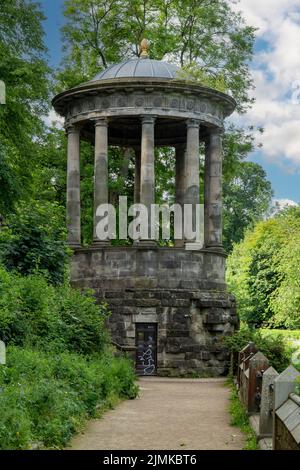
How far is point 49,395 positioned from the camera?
1301cm

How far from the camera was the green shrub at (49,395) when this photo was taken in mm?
11164

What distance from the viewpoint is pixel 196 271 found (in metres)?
31.2

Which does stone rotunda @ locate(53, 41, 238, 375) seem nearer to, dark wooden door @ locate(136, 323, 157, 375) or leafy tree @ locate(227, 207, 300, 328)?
dark wooden door @ locate(136, 323, 157, 375)

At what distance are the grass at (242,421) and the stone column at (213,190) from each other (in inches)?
547

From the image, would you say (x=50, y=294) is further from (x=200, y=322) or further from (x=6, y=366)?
(x=200, y=322)

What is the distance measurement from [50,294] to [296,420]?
1267 cm

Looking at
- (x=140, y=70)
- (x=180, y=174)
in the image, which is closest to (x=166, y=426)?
(x=140, y=70)

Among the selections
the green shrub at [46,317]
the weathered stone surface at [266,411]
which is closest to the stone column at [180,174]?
the green shrub at [46,317]

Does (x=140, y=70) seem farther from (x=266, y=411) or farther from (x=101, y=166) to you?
(x=266, y=411)

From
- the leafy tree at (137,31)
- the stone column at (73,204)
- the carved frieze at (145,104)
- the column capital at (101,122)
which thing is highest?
the leafy tree at (137,31)

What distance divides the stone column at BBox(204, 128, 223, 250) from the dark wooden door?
491 cm

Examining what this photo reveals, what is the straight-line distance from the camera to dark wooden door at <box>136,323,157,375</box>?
29266 mm

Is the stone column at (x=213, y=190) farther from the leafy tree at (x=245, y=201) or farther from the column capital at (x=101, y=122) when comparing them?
the leafy tree at (x=245, y=201)

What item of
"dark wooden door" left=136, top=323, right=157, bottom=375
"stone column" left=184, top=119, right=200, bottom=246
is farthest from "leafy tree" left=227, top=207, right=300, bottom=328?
"dark wooden door" left=136, top=323, right=157, bottom=375
